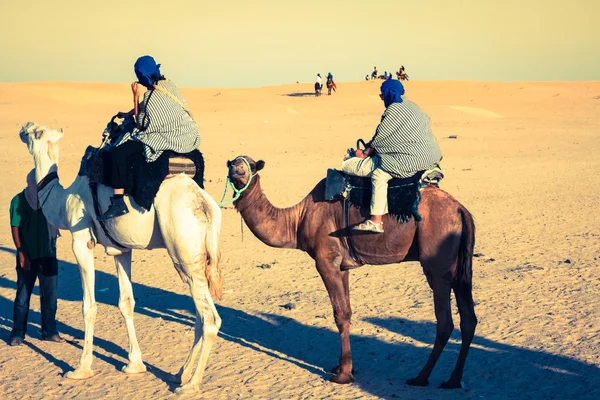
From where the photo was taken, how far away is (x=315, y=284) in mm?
10711

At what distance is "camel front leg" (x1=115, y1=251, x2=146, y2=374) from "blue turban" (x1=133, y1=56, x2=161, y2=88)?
→ 1.87 meters

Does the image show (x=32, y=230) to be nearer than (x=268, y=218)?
No

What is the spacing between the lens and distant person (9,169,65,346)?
8648 millimetres

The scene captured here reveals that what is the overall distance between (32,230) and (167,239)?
2490 millimetres

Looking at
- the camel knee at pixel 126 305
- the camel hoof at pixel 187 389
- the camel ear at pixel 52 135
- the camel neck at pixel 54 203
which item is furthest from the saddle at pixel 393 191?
the camel ear at pixel 52 135

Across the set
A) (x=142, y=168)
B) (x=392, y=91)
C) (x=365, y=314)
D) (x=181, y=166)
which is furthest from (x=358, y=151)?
(x=365, y=314)

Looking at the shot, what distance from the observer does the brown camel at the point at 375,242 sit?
695 cm

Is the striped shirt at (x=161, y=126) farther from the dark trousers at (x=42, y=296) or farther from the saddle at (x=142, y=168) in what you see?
the dark trousers at (x=42, y=296)

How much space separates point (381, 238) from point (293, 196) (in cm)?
1022

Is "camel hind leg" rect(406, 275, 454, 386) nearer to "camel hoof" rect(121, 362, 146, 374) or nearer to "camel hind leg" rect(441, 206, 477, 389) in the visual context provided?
"camel hind leg" rect(441, 206, 477, 389)

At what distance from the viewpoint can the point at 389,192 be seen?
7121mm

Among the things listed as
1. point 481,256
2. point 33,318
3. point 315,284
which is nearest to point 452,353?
point 315,284

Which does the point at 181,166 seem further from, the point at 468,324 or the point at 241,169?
the point at 468,324

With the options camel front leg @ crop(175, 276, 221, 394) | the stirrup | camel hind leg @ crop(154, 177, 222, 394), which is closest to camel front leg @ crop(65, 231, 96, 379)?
camel hind leg @ crop(154, 177, 222, 394)
